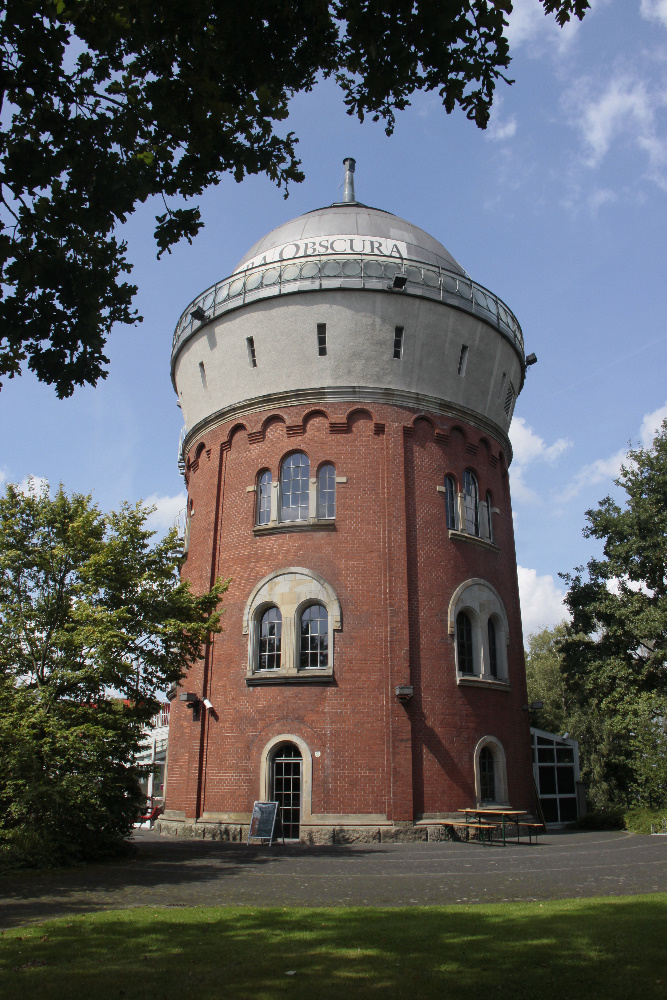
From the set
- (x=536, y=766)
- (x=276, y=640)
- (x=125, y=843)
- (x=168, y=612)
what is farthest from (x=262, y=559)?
(x=536, y=766)

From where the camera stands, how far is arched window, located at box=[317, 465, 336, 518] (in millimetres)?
21797

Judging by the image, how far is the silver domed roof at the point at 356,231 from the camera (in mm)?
25172

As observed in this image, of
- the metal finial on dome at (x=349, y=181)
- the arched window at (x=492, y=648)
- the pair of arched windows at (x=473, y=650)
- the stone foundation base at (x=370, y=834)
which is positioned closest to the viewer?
the stone foundation base at (x=370, y=834)

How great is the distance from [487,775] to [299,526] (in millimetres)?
8370

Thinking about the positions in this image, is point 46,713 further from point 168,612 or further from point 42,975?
point 42,975

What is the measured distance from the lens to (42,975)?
641cm

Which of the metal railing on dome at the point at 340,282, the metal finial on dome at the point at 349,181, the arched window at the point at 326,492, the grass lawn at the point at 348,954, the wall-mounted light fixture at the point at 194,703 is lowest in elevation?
the grass lawn at the point at 348,954

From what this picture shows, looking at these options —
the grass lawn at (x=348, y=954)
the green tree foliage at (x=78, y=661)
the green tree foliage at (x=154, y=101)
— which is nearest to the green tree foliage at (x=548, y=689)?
the green tree foliage at (x=78, y=661)

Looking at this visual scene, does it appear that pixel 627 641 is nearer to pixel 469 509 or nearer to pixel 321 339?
pixel 469 509

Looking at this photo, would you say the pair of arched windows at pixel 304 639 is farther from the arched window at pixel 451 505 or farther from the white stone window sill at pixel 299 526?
the arched window at pixel 451 505

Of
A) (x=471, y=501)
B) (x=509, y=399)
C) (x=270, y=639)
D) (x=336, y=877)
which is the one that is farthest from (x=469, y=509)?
(x=336, y=877)

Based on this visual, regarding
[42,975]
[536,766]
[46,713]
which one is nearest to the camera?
[42,975]

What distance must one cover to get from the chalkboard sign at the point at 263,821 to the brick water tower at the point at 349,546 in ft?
2.31

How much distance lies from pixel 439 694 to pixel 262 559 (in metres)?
5.88
